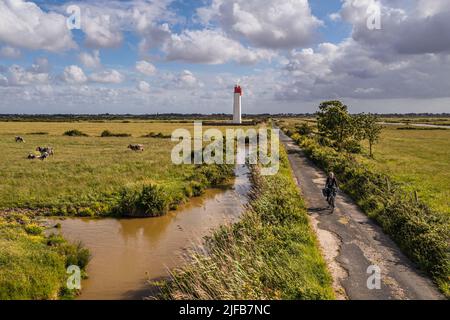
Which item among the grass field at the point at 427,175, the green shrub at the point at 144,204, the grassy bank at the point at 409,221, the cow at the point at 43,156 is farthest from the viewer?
the cow at the point at 43,156

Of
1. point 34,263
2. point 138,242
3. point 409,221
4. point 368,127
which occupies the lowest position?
point 138,242

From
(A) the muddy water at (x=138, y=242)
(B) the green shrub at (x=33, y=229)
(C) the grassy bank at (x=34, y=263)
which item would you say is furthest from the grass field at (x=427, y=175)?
(B) the green shrub at (x=33, y=229)

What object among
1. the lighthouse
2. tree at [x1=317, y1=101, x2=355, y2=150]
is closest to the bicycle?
tree at [x1=317, y1=101, x2=355, y2=150]

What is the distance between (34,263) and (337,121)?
36036 mm

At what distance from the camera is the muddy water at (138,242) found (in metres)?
12.6

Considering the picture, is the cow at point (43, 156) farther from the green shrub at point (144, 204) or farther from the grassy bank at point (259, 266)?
the grassy bank at point (259, 266)

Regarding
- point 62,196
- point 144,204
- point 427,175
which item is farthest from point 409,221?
point 62,196

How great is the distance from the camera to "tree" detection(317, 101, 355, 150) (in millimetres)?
41469

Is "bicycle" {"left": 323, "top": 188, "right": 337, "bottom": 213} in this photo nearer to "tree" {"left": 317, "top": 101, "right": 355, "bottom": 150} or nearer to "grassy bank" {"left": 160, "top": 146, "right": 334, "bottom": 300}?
"grassy bank" {"left": 160, "top": 146, "right": 334, "bottom": 300}

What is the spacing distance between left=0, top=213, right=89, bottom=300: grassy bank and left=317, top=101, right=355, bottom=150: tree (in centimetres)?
3379

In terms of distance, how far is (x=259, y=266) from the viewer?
10641 mm

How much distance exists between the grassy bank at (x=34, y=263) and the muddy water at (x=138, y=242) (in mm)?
790

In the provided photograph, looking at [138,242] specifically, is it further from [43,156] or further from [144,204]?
[43,156]
